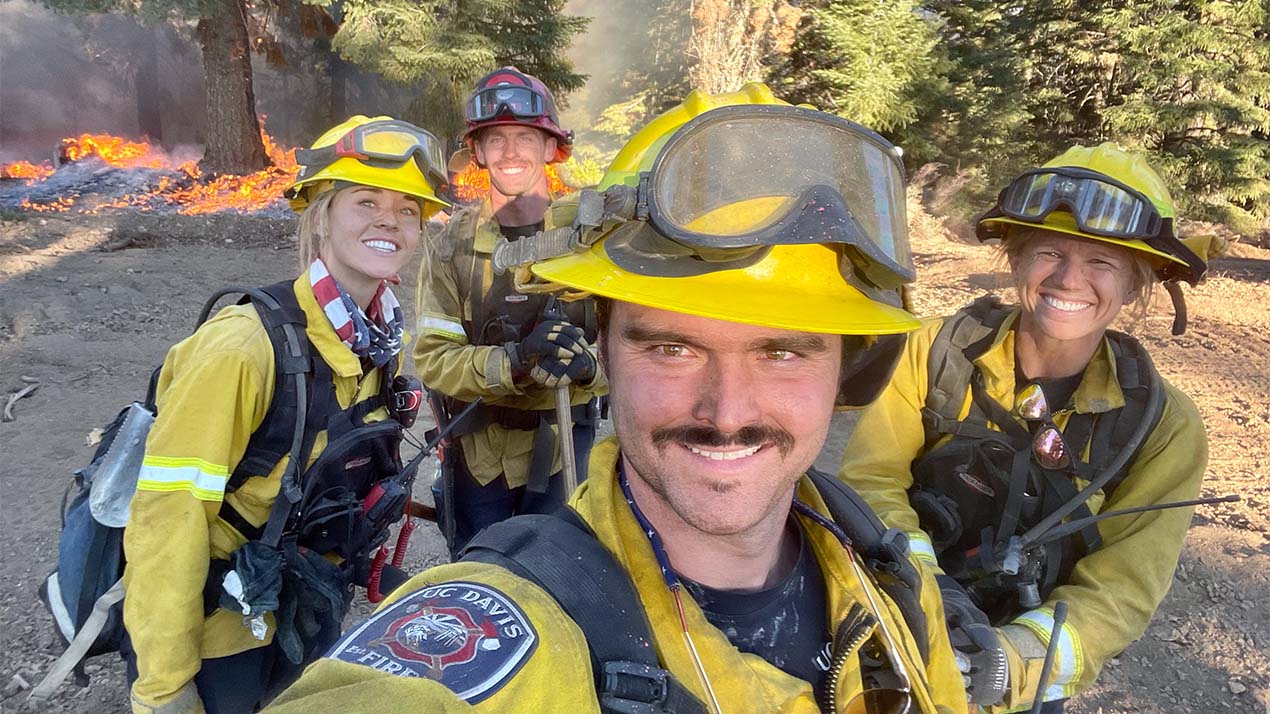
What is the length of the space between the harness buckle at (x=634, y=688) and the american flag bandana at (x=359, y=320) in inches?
74.3

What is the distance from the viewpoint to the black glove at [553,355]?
10.6ft

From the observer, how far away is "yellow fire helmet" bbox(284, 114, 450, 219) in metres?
3.07

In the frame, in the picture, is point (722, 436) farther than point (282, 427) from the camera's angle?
No

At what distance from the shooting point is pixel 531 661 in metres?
1.17

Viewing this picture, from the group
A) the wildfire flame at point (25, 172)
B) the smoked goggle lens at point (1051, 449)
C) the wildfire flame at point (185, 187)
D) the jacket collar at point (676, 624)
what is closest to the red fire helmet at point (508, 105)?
the jacket collar at point (676, 624)

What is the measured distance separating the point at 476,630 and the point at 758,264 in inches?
36.3

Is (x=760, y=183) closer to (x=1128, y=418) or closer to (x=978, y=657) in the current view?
(x=978, y=657)

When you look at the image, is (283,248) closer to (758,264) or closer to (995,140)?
(758,264)

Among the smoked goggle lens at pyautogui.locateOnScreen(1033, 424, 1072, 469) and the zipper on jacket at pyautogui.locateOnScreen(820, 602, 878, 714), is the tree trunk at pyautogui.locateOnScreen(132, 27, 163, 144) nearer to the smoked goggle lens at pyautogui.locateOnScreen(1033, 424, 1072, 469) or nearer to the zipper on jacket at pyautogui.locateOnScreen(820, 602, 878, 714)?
the smoked goggle lens at pyautogui.locateOnScreen(1033, 424, 1072, 469)

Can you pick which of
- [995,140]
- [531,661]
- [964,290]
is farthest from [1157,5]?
[531,661]

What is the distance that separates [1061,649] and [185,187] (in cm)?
1686

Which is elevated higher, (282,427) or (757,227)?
(757,227)

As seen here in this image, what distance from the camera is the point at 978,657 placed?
2.13m

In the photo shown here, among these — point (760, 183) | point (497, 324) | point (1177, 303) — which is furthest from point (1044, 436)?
point (497, 324)
